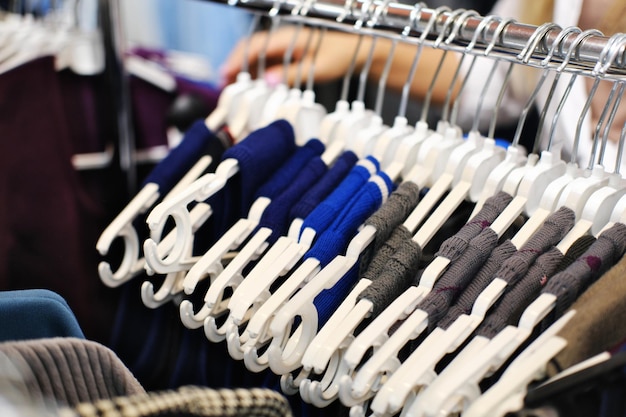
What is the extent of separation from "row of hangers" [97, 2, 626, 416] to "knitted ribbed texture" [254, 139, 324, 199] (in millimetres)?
21

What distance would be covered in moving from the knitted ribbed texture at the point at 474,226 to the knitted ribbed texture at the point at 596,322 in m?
0.12

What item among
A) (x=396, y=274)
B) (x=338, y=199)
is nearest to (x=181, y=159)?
(x=338, y=199)

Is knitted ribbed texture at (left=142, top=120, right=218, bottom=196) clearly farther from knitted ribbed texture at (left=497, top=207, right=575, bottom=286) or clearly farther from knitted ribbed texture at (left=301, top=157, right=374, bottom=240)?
knitted ribbed texture at (left=497, top=207, right=575, bottom=286)

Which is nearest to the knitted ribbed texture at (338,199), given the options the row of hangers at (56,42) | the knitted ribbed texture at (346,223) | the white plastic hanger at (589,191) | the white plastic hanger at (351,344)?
the knitted ribbed texture at (346,223)

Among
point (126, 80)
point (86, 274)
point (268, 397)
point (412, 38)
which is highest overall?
point (412, 38)

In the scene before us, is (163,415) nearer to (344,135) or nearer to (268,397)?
(268,397)

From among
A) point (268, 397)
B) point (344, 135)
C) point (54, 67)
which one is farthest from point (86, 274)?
point (268, 397)

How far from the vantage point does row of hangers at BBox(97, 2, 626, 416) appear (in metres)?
0.53

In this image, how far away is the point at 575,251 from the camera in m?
0.60

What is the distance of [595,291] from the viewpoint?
0.55 m

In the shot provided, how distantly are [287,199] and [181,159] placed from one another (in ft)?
0.56

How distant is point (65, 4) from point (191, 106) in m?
0.51

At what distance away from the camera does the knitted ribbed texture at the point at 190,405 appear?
1.36 feet

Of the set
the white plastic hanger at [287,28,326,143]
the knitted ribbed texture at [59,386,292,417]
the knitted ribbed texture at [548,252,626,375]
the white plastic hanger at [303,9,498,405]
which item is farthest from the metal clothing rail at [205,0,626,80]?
the knitted ribbed texture at [59,386,292,417]
